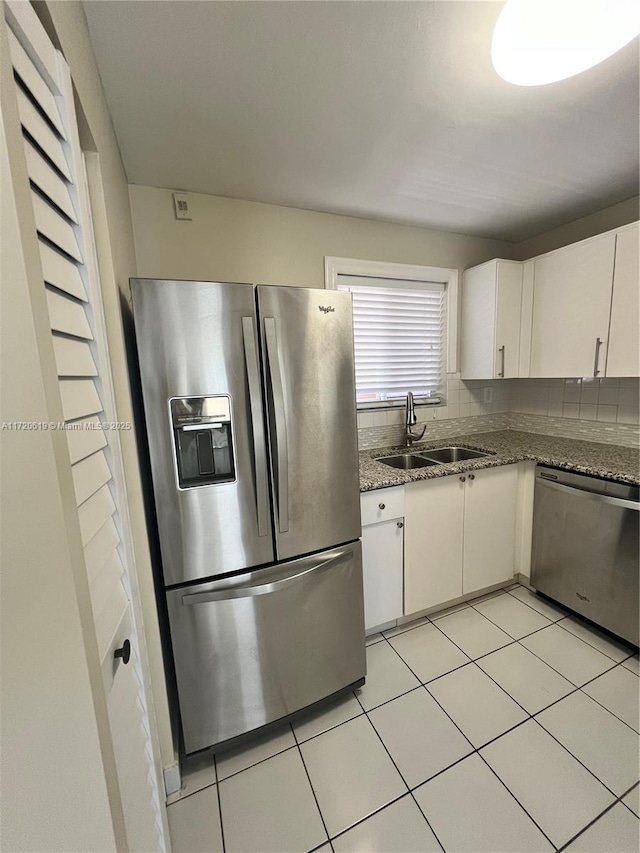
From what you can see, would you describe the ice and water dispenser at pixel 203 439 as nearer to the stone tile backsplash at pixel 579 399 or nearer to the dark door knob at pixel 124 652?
the dark door knob at pixel 124 652

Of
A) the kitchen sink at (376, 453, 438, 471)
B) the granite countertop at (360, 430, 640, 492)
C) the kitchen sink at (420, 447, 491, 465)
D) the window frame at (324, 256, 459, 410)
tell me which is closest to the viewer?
the granite countertop at (360, 430, 640, 492)

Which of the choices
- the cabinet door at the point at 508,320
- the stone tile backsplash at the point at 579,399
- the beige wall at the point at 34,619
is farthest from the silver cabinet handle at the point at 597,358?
the beige wall at the point at 34,619

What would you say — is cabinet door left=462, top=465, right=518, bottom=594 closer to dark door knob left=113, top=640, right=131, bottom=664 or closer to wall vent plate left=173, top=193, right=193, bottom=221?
dark door knob left=113, top=640, right=131, bottom=664

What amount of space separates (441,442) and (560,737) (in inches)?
65.6

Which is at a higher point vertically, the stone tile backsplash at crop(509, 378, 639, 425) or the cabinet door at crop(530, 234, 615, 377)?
the cabinet door at crop(530, 234, 615, 377)

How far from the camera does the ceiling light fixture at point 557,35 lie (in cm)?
79

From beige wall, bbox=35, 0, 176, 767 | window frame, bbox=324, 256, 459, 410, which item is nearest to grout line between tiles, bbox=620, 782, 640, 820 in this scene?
beige wall, bbox=35, 0, 176, 767

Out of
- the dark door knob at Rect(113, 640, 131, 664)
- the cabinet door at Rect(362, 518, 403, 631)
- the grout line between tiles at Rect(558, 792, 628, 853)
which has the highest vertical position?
the dark door knob at Rect(113, 640, 131, 664)

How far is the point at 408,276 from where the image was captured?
241 centimetres

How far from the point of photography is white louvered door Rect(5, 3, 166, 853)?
1.84 feet

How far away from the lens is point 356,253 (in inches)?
88.4

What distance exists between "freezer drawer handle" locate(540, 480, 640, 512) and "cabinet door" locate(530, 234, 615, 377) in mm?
730

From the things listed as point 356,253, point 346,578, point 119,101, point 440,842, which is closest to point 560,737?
point 440,842

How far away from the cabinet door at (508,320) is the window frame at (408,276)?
322mm
